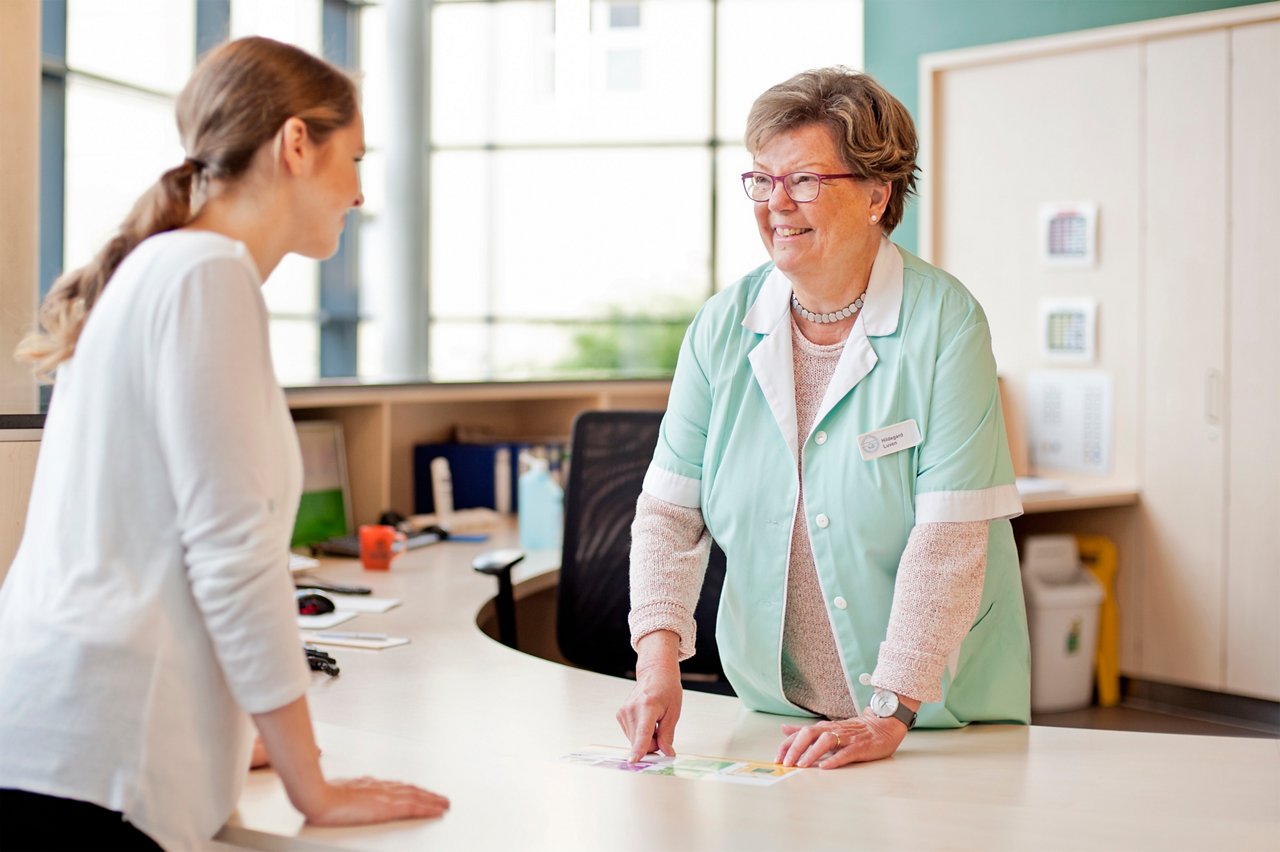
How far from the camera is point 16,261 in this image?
2.19m

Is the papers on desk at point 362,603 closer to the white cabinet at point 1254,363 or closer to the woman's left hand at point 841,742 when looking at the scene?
the woman's left hand at point 841,742

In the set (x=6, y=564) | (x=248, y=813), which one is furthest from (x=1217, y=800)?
(x=6, y=564)

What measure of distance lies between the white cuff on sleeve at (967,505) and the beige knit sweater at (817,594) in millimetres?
11

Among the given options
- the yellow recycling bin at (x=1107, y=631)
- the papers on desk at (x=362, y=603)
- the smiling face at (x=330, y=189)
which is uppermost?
the smiling face at (x=330, y=189)

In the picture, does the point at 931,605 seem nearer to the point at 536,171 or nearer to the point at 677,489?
the point at 677,489

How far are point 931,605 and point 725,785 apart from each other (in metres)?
0.36

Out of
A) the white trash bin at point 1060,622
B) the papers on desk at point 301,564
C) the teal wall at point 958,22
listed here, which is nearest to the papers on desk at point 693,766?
the papers on desk at point 301,564

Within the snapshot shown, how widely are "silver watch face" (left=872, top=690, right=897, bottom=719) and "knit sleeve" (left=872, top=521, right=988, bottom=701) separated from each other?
1 cm

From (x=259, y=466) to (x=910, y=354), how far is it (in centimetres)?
91

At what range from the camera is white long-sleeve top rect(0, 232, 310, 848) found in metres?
1.08

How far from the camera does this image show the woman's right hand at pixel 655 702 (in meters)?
1.58

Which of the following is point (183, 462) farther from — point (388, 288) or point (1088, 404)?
point (388, 288)

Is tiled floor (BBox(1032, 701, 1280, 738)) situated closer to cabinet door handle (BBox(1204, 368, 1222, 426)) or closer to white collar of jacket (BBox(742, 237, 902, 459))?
cabinet door handle (BBox(1204, 368, 1222, 426))

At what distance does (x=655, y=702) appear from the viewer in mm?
1610
